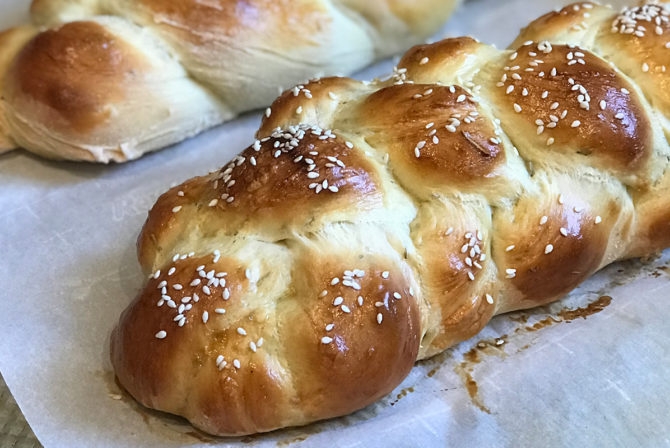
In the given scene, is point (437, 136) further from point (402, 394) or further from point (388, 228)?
point (402, 394)

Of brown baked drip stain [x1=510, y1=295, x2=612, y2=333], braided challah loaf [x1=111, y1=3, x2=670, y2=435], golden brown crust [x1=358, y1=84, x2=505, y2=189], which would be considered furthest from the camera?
brown baked drip stain [x1=510, y1=295, x2=612, y2=333]

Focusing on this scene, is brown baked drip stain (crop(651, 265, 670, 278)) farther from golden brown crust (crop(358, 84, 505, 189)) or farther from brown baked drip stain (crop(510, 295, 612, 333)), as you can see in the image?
golden brown crust (crop(358, 84, 505, 189))

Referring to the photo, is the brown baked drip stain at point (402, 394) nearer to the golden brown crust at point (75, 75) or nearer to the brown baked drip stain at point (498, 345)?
the brown baked drip stain at point (498, 345)

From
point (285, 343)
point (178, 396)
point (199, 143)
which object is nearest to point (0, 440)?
point (178, 396)

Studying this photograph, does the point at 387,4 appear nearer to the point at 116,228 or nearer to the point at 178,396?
the point at 116,228

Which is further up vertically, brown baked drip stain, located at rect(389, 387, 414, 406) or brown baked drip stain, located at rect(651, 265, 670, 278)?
brown baked drip stain, located at rect(651, 265, 670, 278)

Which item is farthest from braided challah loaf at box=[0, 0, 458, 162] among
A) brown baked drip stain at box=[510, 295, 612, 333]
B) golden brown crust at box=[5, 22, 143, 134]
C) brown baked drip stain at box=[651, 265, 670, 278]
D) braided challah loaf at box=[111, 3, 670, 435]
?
brown baked drip stain at box=[651, 265, 670, 278]

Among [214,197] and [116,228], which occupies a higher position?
[214,197]
